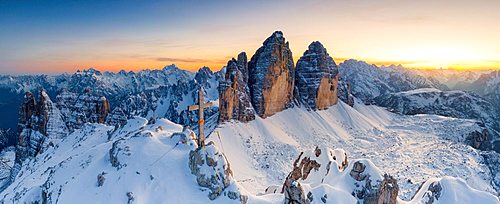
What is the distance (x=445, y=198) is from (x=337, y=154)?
823 centimetres

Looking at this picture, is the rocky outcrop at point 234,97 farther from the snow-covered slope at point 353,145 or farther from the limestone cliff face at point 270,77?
the limestone cliff face at point 270,77

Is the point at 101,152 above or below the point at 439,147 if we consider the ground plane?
above

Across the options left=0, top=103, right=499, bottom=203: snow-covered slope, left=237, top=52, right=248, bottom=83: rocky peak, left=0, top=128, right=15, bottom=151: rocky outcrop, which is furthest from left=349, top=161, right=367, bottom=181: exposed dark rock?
left=0, top=128, right=15, bottom=151: rocky outcrop

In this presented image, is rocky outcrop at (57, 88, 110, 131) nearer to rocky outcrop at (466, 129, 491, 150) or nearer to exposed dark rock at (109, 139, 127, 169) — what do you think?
exposed dark rock at (109, 139, 127, 169)

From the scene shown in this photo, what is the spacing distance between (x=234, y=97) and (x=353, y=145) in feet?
90.1

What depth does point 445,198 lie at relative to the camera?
787 inches

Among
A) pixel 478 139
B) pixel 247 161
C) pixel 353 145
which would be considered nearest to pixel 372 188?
pixel 247 161

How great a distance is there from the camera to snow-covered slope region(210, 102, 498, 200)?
43978 mm

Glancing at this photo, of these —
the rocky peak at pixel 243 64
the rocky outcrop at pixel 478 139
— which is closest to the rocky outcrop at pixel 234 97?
the rocky peak at pixel 243 64

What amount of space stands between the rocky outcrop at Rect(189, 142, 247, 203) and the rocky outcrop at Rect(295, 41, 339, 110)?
188ft

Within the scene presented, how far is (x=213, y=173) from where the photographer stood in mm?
18516

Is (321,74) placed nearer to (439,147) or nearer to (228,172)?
(439,147)

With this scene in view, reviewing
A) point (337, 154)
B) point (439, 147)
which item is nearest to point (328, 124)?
point (439, 147)

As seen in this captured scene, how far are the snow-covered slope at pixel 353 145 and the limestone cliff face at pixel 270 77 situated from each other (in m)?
2.86
